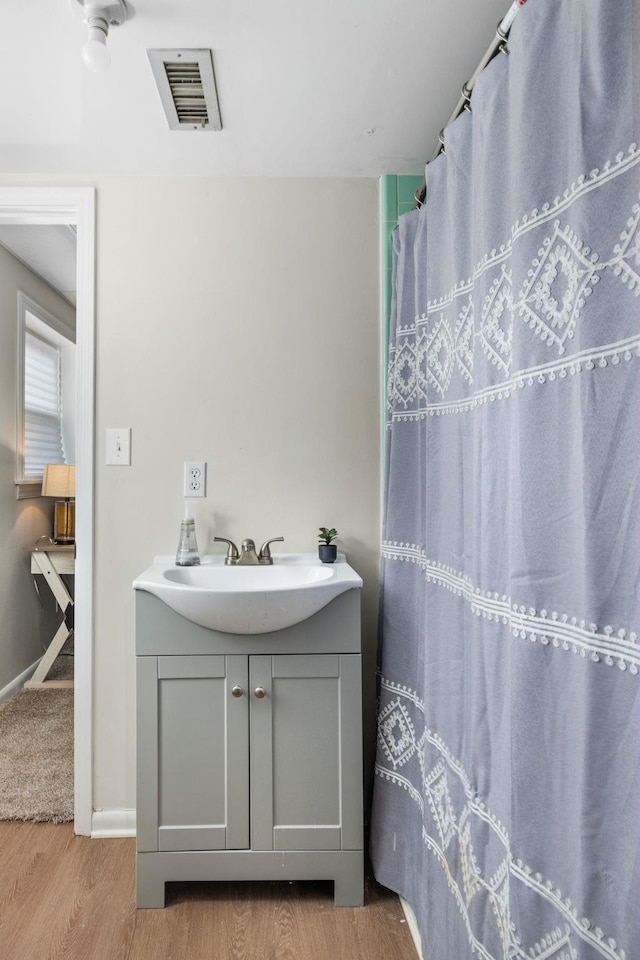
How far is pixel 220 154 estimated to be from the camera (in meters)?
1.86

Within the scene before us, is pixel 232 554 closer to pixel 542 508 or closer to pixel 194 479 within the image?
pixel 194 479

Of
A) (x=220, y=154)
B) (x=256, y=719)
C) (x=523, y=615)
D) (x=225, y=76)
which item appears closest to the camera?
(x=523, y=615)

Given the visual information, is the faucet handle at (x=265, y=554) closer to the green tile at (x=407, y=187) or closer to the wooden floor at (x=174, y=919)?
the wooden floor at (x=174, y=919)

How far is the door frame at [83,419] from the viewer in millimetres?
1954

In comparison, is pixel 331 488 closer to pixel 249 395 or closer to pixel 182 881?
pixel 249 395

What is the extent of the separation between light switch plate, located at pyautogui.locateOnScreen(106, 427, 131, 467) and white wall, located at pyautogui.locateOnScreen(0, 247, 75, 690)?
1.38 m

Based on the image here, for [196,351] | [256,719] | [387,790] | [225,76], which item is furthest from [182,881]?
[225,76]

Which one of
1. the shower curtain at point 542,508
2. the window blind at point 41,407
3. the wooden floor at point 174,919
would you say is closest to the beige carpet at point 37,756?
the wooden floor at point 174,919

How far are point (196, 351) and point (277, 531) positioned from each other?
0.64 meters

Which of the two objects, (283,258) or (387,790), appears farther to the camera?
(283,258)

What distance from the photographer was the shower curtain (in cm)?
75

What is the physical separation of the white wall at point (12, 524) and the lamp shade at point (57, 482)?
0.42ft

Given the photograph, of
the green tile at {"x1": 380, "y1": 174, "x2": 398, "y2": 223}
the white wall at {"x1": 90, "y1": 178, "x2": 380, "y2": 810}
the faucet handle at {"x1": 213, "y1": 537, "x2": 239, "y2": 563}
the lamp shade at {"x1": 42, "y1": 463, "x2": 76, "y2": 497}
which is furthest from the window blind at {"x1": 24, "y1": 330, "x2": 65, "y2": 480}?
the green tile at {"x1": 380, "y1": 174, "x2": 398, "y2": 223}

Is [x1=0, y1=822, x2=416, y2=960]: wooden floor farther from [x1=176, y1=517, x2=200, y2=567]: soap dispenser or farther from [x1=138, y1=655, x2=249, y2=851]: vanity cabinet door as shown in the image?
[x1=176, y1=517, x2=200, y2=567]: soap dispenser
